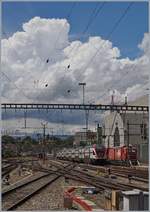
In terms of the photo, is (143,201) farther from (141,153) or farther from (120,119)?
(120,119)

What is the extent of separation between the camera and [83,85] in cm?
3014

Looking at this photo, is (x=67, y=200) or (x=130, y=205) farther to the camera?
(x=67, y=200)

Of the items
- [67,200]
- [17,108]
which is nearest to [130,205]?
[67,200]

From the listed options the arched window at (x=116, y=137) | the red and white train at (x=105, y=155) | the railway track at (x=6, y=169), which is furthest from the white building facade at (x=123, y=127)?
the railway track at (x=6, y=169)

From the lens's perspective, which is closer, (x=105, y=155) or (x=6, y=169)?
(x=6, y=169)

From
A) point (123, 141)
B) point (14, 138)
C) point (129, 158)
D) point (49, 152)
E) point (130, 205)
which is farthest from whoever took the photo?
point (49, 152)

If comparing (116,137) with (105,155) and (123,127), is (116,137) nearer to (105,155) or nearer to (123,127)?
(123,127)

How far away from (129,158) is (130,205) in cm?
2782

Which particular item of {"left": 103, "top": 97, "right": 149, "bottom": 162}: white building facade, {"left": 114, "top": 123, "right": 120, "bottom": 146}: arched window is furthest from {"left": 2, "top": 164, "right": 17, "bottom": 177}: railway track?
{"left": 114, "top": 123, "right": 120, "bottom": 146}: arched window

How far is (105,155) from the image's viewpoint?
3691cm

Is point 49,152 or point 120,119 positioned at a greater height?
point 120,119

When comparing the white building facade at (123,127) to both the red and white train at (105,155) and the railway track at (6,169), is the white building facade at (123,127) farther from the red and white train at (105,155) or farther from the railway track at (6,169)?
the railway track at (6,169)

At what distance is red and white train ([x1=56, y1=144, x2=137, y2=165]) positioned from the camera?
33531 millimetres

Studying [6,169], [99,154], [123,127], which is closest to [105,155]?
[99,154]
